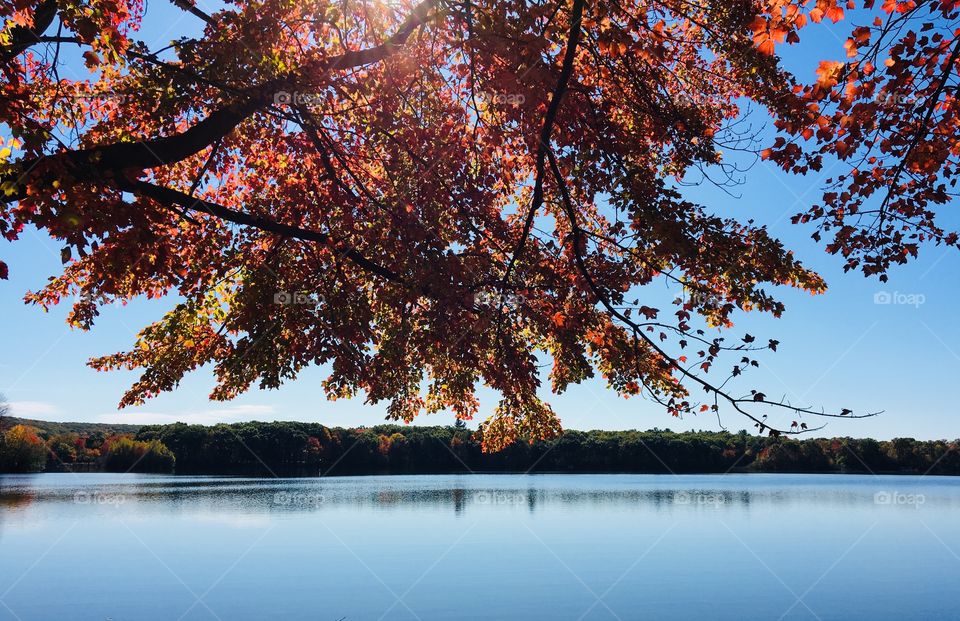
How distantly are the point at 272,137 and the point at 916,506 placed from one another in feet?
268

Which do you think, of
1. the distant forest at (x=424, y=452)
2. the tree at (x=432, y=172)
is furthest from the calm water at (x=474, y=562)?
the distant forest at (x=424, y=452)

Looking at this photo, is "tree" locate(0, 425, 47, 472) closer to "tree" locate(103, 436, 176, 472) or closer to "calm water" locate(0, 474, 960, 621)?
"tree" locate(103, 436, 176, 472)

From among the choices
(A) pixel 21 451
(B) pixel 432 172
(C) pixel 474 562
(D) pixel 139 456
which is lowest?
(C) pixel 474 562

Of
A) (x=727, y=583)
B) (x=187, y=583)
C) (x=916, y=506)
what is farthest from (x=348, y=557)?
(x=916, y=506)

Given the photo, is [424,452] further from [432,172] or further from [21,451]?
[432,172]

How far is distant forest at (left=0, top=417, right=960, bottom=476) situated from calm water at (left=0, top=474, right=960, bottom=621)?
69.6 metres

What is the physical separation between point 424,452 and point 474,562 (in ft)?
349

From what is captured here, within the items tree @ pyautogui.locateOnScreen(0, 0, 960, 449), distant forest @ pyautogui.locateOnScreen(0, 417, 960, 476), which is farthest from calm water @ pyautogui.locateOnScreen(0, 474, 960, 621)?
distant forest @ pyautogui.locateOnScreen(0, 417, 960, 476)

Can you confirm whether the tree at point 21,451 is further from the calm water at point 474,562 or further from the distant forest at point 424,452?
the calm water at point 474,562

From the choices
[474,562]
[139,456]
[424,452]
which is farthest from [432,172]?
[139,456]

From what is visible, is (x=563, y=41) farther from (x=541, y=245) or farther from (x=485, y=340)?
(x=485, y=340)

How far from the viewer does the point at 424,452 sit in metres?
140

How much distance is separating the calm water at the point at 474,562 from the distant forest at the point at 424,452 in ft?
228

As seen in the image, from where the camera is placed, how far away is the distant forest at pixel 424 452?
133 metres
